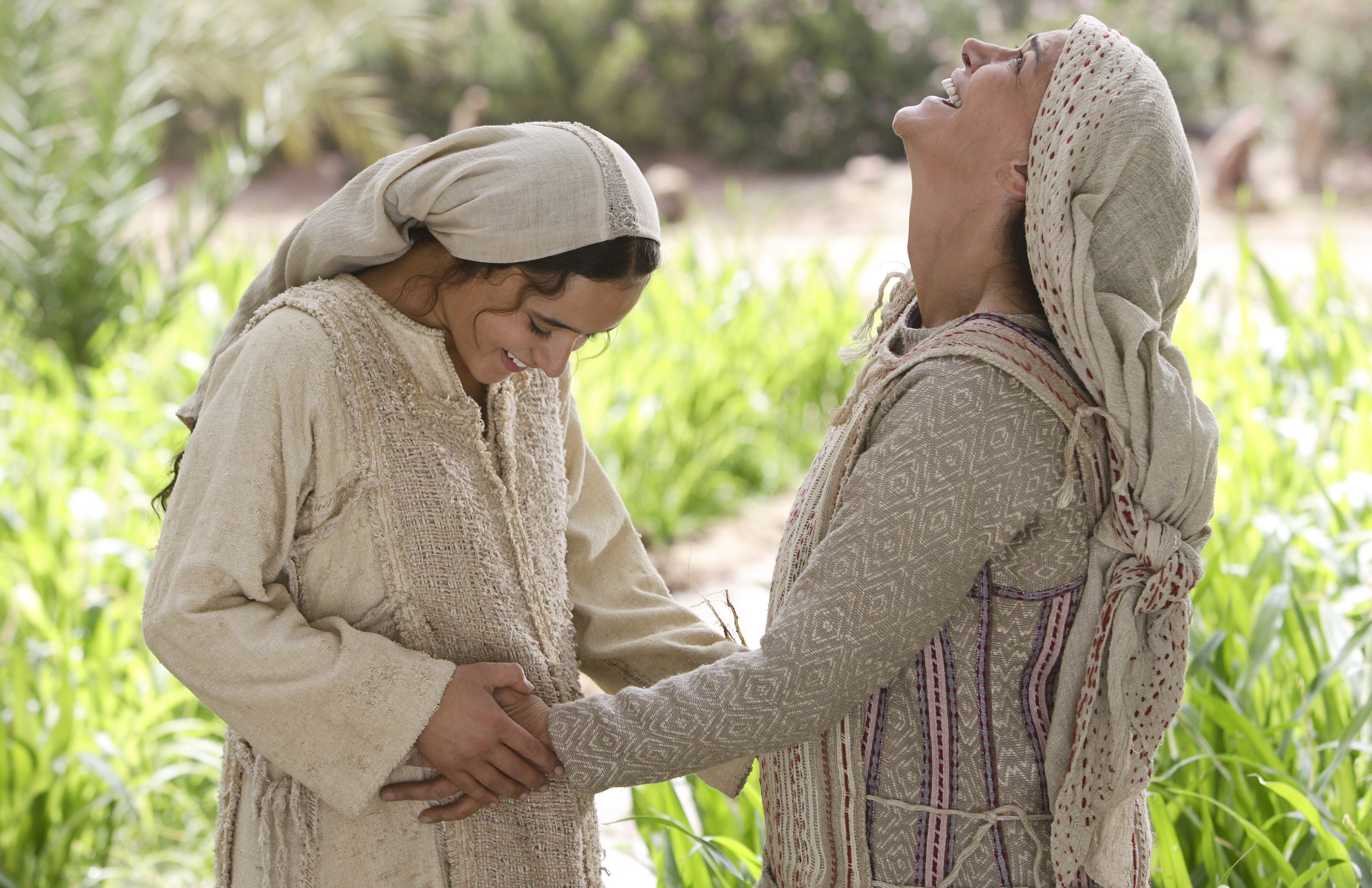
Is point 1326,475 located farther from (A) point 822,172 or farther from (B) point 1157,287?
(A) point 822,172

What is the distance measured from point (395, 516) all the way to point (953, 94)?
88 cm

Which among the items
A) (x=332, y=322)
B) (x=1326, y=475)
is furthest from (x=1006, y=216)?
(x=1326, y=475)

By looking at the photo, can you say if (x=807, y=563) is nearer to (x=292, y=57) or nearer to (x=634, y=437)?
(x=634, y=437)

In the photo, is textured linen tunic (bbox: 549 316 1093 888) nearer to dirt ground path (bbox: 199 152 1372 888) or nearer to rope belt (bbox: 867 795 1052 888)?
rope belt (bbox: 867 795 1052 888)

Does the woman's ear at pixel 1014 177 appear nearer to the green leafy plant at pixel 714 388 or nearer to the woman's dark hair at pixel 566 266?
the woman's dark hair at pixel 566 266

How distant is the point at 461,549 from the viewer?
4.94 feet

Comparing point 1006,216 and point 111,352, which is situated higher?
point 1006,216

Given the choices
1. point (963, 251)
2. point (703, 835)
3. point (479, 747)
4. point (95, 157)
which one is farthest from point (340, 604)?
point (95, 157)

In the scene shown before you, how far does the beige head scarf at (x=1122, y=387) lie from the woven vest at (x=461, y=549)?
663 mm

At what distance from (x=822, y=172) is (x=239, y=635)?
17.8 meters

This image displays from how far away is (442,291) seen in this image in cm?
151

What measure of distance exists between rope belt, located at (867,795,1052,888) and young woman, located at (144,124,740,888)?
47cm

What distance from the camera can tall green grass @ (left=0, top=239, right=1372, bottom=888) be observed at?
219 cm

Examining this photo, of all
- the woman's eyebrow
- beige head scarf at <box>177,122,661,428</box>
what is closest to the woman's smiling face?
beige head scarf at <box>177,122,661,428</box>
